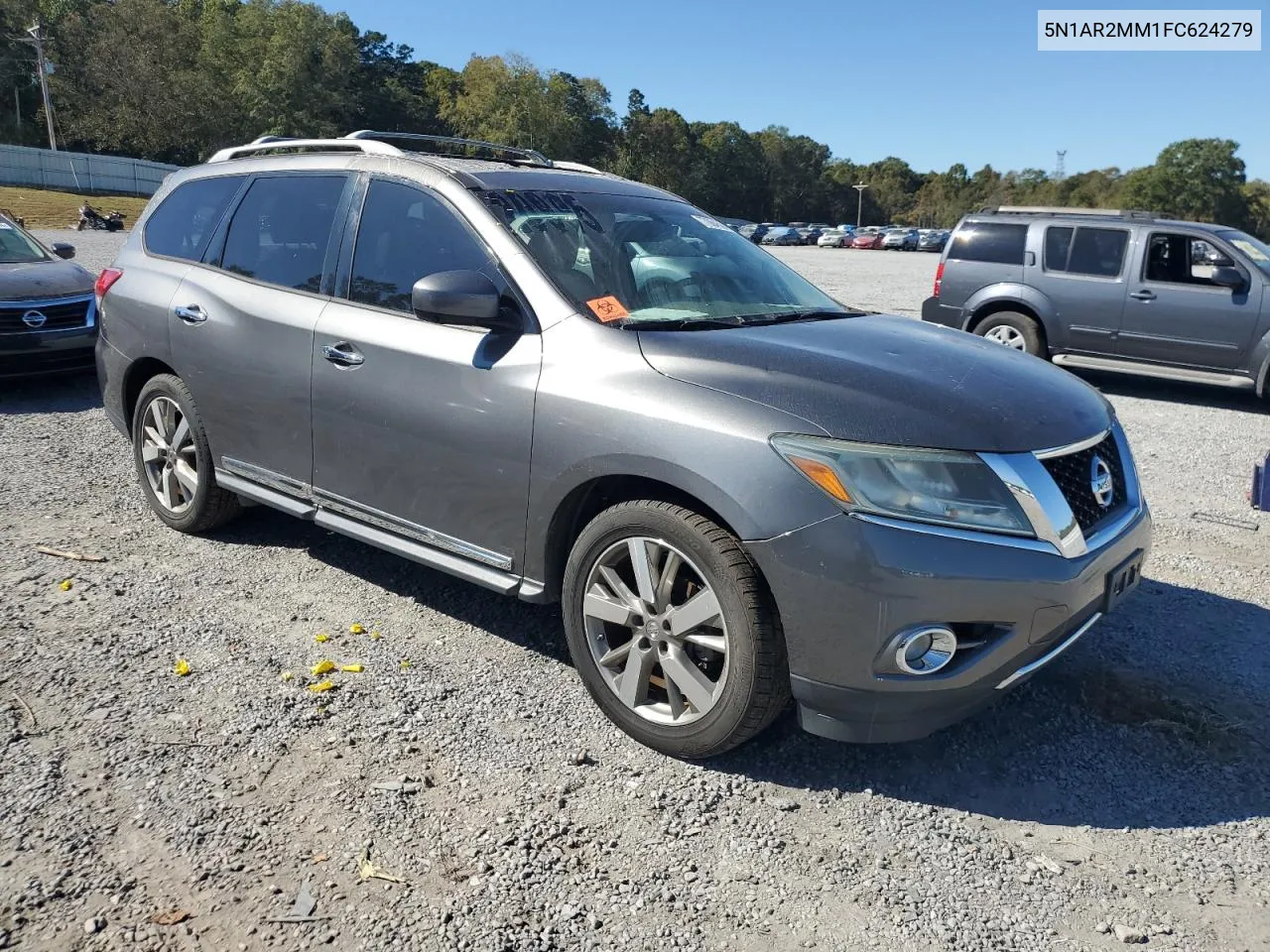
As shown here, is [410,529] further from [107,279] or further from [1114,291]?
[1114,291]

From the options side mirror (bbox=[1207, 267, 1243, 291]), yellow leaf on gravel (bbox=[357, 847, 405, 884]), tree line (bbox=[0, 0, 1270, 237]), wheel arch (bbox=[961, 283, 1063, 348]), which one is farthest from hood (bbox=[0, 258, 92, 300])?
tree line (bbox=[0, 0, 1270, 237])

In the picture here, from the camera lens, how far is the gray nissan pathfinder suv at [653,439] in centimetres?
271

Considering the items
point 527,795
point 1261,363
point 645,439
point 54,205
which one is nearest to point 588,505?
point 645,439

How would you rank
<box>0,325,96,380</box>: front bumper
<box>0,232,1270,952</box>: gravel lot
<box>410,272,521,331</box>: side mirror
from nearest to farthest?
<box>0,232,1270,952</box>: gravel lot → <box>410,272,521,331</box>: side mirror → <box>0,325,96,380</box>: front bumper

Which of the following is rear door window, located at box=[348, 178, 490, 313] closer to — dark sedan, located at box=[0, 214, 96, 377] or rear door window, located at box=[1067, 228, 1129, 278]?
dark sedan, located at box=[0, 214, 96, 377]

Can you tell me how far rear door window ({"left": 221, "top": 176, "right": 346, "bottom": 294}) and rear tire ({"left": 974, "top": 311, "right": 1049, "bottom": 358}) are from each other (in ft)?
26.1

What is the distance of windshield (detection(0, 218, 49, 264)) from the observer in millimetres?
8838

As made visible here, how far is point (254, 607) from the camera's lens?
13.6 ft

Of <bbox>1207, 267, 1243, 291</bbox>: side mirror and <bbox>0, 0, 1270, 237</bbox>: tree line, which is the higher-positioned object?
<bbox>0, 0, 1270, 237</bbox>: tree line

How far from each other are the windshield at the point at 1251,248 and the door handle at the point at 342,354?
9077mm

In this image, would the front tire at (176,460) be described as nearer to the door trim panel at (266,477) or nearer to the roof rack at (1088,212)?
the door trim panel at (266,477)

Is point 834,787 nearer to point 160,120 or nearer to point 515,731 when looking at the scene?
point 515,731

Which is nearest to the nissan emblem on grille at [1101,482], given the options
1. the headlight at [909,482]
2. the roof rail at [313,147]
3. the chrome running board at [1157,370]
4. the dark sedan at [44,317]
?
the headlight at [909,482]

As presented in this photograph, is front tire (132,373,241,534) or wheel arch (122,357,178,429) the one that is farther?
wheel arch (122,357,178,429)
